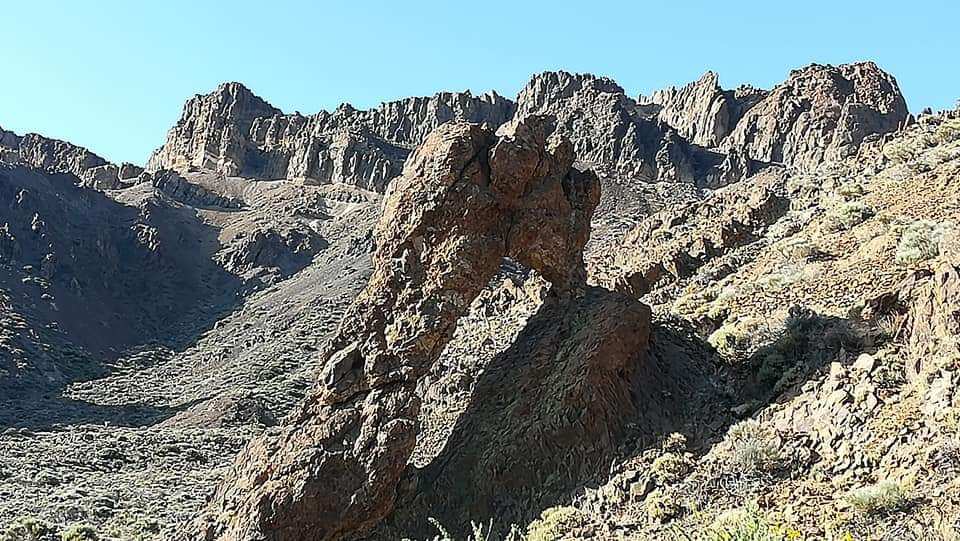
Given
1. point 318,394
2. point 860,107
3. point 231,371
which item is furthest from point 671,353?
point 860,107

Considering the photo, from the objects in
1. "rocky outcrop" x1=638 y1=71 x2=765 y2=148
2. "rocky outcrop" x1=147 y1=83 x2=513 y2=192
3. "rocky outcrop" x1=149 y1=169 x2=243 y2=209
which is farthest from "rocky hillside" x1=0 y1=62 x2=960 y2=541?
"rocky outcrop" x1=638 y1=71 x2=765 y2=148

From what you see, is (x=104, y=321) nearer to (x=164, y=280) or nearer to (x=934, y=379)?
(x=164, y=280)

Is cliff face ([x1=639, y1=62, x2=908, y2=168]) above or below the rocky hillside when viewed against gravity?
above

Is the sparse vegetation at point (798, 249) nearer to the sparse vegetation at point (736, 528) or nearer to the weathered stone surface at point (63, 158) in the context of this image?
the sparse vegetation at point (736, 528)

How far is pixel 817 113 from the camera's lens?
85.8 m

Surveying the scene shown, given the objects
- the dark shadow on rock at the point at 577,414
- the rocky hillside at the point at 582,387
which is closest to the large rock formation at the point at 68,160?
the rocky hillside at the point at 582,387

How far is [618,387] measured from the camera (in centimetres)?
1077

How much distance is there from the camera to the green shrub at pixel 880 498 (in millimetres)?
7070

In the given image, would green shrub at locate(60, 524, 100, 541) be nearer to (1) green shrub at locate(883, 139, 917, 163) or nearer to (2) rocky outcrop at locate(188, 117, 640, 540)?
(2) rocky outcrop at locate(188, 117, 640, 540)

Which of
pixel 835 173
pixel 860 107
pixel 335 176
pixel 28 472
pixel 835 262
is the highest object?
pixel 860 107

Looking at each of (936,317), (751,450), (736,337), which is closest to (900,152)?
(736,337)

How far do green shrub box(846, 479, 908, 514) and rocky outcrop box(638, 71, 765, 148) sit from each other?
9176 cm

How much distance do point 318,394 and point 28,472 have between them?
46.7ft

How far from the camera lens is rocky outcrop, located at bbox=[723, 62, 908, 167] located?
3191 inches
